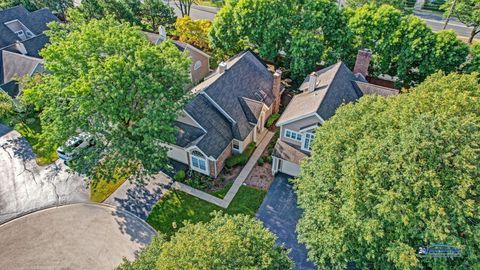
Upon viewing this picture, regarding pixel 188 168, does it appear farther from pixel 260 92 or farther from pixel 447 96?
pixel 447 96

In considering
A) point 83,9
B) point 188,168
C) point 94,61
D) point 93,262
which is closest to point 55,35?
point 94,61

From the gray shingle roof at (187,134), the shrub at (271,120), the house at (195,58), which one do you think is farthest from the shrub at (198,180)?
the house at (195,58)

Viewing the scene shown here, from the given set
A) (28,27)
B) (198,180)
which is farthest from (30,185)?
(28,27)

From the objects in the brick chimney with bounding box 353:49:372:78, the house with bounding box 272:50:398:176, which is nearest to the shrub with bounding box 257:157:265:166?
the house with bounding box 272:50:398:176

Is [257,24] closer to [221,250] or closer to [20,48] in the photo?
[221,250]

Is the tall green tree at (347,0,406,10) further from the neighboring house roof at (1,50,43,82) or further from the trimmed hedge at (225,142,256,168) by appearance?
the neighboring house roof at (1,50,43,82)
